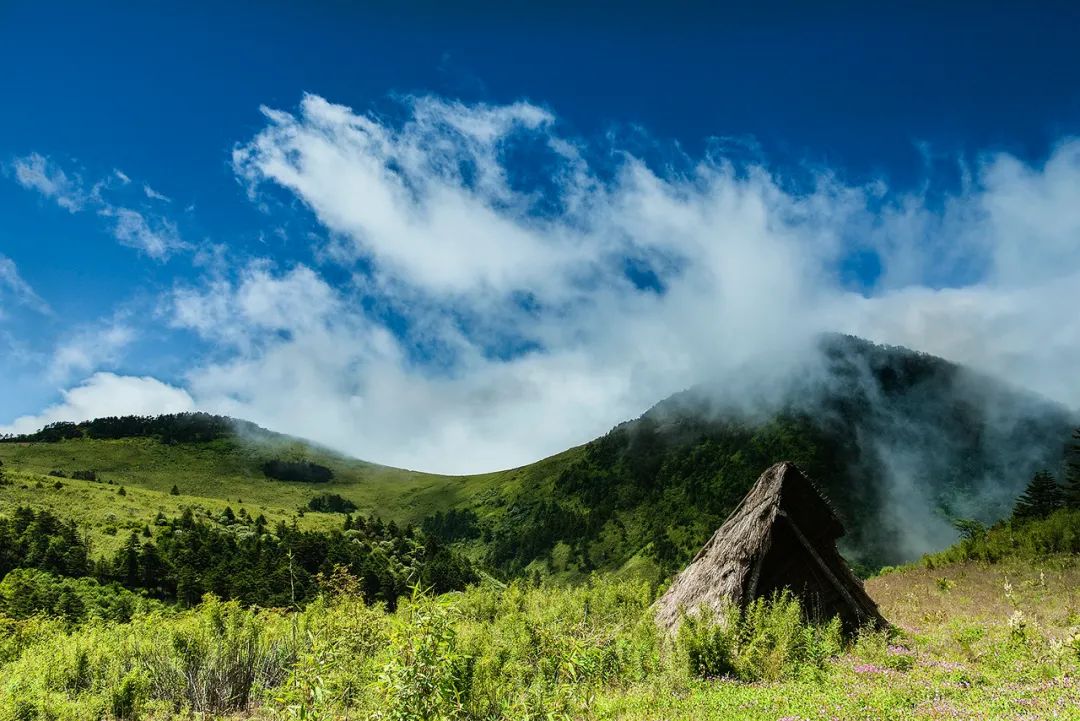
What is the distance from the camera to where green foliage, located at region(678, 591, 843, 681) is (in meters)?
13.7

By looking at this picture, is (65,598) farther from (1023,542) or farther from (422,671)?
(1023,542)

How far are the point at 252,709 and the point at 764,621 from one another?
563 inches

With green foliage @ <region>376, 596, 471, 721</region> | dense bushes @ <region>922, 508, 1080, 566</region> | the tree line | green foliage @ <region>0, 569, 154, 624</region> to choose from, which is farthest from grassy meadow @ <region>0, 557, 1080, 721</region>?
the tree line

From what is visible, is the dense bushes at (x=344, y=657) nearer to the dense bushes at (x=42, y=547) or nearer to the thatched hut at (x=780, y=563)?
the thatched hut at (x=780, y=563)

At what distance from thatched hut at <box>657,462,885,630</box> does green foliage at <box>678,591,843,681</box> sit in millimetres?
1886

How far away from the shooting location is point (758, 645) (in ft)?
47.3

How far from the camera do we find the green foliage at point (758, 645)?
1372 centimetres

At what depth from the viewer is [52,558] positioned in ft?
214

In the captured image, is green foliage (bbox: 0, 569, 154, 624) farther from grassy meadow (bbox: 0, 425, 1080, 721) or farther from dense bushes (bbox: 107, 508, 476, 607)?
grassy meadow (bbox: 0, 425, 1080, 721)

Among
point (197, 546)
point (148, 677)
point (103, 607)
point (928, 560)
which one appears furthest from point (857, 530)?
point (148, 677)

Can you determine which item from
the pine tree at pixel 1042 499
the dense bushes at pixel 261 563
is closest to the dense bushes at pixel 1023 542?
the pine tree at pixel 1042 499

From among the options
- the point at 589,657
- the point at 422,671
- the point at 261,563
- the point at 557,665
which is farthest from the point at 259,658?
the point at 261,563

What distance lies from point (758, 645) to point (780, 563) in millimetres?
5476

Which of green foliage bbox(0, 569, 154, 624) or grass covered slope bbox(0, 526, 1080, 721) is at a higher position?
grass covered slope bbox(0, 526, 1080, 721)
